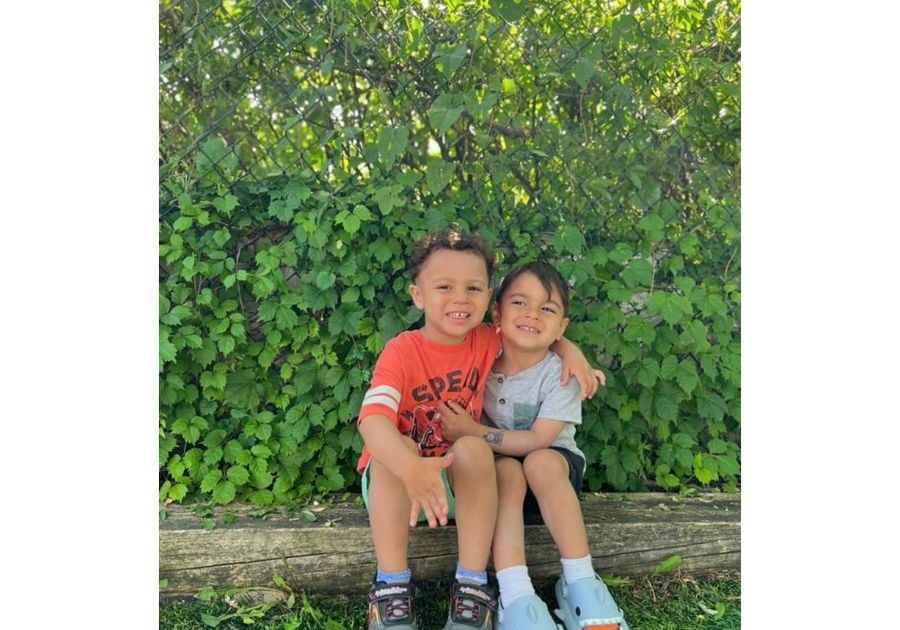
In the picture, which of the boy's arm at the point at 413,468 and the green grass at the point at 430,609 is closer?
the boy's arm at the point at 413,468

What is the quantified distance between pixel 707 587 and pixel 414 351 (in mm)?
1198

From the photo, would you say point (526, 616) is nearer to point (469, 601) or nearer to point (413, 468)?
point (469, 601)

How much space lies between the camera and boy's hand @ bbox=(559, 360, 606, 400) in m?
2.49

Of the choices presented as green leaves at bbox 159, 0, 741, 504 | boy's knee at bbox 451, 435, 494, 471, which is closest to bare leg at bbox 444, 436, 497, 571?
boy's knee at bbox 451, 435, 494, 471

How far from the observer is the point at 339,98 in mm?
2830

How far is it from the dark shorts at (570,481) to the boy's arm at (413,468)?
0.38 m

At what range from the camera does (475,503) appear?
2.23 meters

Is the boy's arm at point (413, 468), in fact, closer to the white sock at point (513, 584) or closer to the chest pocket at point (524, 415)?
the white sock at point (513, 584)

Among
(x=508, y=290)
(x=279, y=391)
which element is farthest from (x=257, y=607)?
(x=508, y=290)

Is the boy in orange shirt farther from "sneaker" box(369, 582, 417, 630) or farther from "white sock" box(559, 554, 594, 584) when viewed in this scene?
"white sock" box(559, 554, 594, 584)

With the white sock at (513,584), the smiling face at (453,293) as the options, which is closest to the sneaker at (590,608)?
the white sock at (513,584)

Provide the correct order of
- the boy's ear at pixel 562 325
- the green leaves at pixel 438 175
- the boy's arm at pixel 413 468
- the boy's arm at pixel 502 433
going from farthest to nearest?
the green leaves at pixel 438 175, the boy's ear at pixel 562 325, the boy's arm at pixel 502 433, the boy's arm at pixel 413 468

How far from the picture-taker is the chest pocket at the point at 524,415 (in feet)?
8.36

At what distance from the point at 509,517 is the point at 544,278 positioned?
2.37ft
